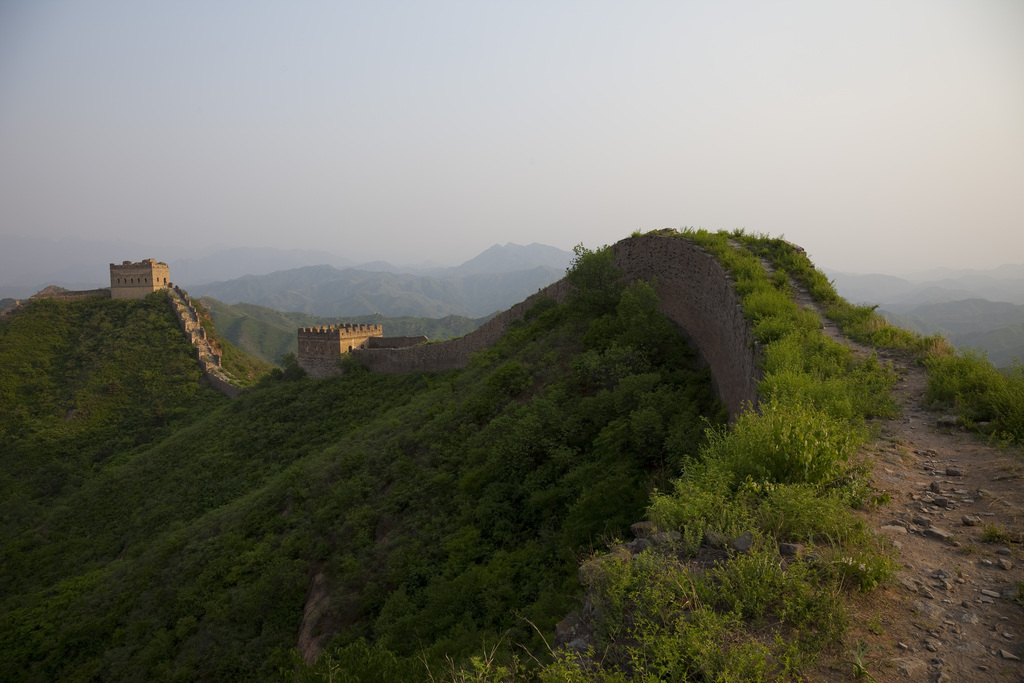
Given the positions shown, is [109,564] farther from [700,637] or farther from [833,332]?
[833,332]

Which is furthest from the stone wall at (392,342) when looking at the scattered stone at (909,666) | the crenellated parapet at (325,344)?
the scattered stone at (909,666)

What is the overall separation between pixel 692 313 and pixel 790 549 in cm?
771

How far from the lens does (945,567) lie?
2.94 m

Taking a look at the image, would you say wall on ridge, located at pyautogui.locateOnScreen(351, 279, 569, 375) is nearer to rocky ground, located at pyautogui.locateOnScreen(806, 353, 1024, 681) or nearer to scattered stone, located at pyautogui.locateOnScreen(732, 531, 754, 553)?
rocky ground, located at pyautogui.locateOnScreen(806, 353, 1024, 681)

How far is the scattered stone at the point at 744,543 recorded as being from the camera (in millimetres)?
3166

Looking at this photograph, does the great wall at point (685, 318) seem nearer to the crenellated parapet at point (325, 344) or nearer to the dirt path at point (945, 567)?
the dirt path at point (945, 567)

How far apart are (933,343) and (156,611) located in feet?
42.7

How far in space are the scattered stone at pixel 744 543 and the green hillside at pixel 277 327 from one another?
201 ft

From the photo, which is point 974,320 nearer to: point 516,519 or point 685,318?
point 685,318

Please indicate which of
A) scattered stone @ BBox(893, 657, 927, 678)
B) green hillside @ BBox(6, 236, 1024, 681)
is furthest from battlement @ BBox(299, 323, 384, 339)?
scattered stone @ BBox(893, 657, 927, 678)

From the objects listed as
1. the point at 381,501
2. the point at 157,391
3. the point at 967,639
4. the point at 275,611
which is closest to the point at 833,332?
the point at 967,639

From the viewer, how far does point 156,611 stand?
9.42m

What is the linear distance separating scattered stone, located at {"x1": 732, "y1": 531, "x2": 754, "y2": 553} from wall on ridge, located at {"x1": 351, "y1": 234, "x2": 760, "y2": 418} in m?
2.07

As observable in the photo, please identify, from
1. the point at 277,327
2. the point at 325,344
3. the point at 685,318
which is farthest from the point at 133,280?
the point at 277,327
